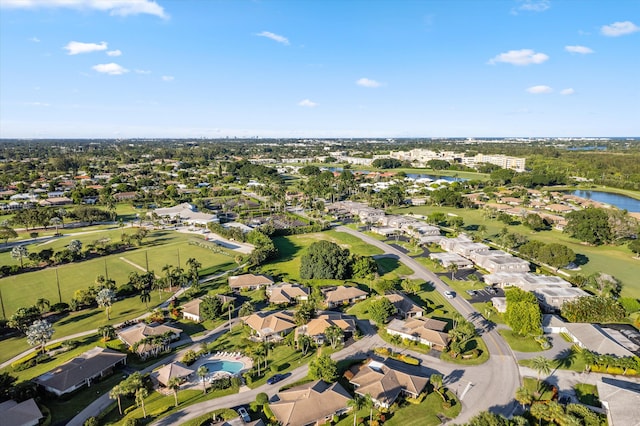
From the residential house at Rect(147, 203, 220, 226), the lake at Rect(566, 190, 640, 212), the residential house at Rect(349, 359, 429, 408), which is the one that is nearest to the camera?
the residential house at Rect(349, 359, 429, 408)

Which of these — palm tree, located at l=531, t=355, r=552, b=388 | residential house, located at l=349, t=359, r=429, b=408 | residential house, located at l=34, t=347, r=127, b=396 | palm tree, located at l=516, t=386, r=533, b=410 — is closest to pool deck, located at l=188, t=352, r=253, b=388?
residential house, located at l=34, t=347, r=127, b=396

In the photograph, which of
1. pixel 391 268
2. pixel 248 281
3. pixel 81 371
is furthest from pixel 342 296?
pixel 81 371

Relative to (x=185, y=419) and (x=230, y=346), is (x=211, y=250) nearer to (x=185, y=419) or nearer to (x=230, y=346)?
(x=230, y=346)

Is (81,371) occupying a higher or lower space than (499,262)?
lower

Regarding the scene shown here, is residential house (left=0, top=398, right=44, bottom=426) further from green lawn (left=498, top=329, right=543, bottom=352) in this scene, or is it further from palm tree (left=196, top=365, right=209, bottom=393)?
green lawn (left=498, top=329, right=543, bottom=352)

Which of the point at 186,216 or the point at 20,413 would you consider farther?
the point at 186,216

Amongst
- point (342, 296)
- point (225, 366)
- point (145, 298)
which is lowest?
point (225, 366)

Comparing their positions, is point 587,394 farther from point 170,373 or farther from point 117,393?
point 117,393

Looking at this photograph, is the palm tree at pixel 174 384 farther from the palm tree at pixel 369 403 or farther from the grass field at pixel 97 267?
the grass field at pixel 97 267
